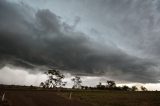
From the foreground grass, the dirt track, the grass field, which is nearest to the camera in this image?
the dirt track

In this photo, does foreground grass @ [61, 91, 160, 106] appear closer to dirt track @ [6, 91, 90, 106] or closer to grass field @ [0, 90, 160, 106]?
grass field @ [0, 90, 160, 106]

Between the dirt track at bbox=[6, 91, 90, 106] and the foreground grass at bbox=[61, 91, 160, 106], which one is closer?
the dirt track at bbox=[6, 91, 90, 106]

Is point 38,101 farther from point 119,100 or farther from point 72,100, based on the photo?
point 119,100

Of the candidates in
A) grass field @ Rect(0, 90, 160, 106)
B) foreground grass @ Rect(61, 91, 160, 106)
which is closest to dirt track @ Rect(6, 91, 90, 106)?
grass field @ Rect(0, 90, 160, 106)

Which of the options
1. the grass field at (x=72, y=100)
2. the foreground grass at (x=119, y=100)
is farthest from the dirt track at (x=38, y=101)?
the foreground grass at (x=119, y=100)

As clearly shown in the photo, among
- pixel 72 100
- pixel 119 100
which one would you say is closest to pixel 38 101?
pixel 72 100

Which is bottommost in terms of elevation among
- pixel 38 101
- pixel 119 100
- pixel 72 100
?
pixel 38 101

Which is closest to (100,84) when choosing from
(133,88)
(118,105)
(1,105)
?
(133,88)

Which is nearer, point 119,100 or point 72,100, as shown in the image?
point 72,100

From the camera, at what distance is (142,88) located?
192 meters

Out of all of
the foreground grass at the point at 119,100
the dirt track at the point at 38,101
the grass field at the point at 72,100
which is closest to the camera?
the dirt track at the point at 38,101

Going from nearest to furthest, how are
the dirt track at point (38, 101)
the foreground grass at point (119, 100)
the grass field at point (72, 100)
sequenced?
the dirt track at point (38, 101), the grass field at point (72, 100), the foreground grass at point (119, 100)

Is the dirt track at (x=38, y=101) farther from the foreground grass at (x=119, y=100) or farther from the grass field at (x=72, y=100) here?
the foreground grass at (x=119, y=100)

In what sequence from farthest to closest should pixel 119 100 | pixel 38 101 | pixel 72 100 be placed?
pixel 119 100
pixel 72 100
pixel 38 101
